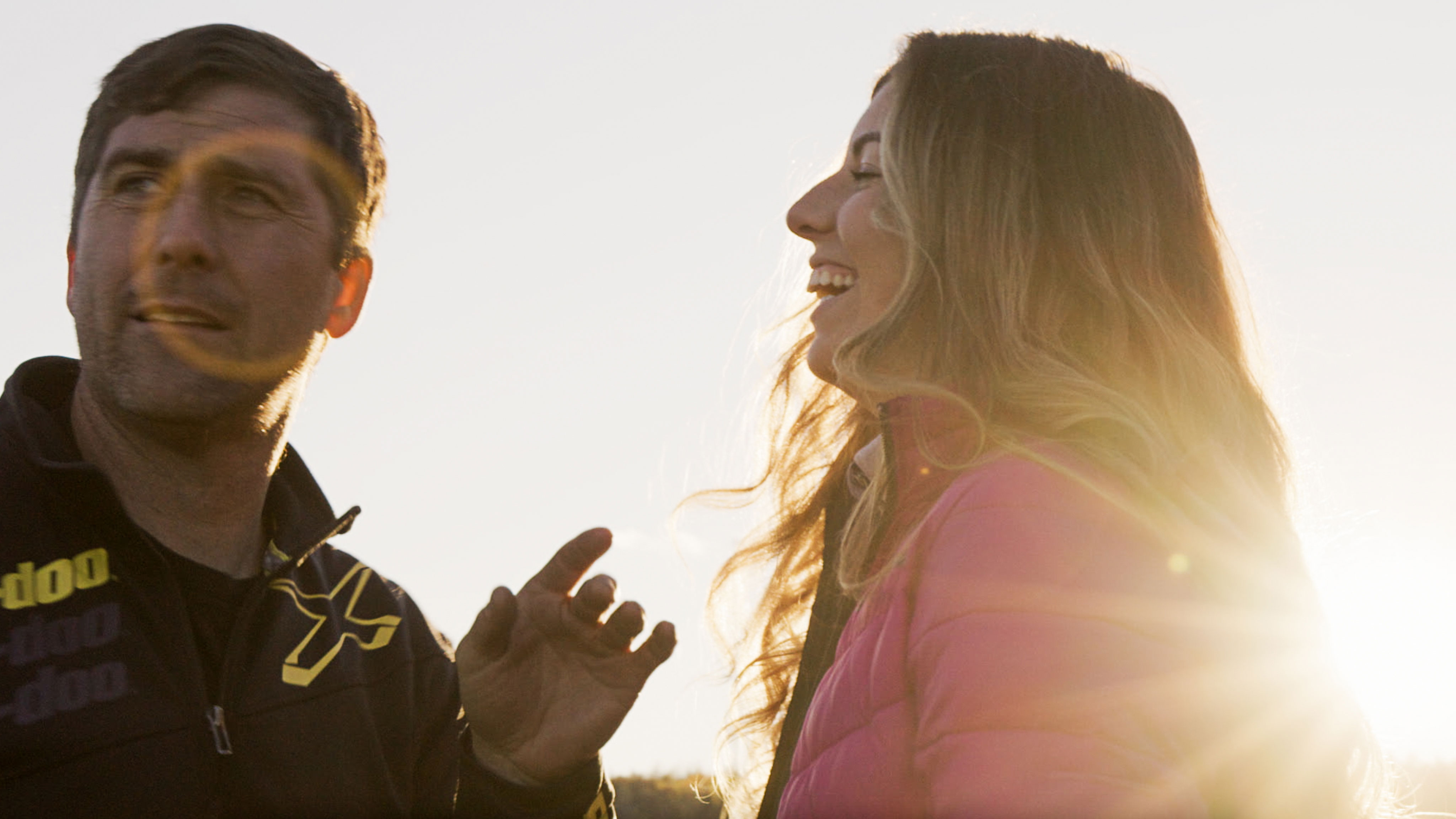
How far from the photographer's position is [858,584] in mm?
2641

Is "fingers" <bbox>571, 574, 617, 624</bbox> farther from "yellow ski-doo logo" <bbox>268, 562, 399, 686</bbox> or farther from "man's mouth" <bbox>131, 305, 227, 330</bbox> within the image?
"man's mouth" <bbox>131, 305, 227, 330</bbox>

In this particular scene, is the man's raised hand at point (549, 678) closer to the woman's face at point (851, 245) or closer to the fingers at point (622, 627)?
the fingers at point (622, 627)

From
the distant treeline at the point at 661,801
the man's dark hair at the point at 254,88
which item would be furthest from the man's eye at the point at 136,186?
the distant treeline at the point at 661,801

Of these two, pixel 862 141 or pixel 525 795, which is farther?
pixel 525 795

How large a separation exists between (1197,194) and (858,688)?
1.69 metres

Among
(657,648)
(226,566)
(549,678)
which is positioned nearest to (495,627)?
(549,678)

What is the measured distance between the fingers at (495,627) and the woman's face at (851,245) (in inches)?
44.9

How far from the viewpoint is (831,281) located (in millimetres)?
3410

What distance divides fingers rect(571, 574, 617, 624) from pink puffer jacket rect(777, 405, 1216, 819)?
1.22 metres

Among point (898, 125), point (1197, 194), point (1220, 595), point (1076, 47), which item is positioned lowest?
point (1220, 595)

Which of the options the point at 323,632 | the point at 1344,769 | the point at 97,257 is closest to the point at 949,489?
the point at 1344,769

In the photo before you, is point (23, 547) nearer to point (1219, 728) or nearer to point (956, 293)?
point (956, 293)

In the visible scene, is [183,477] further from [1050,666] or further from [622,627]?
[1050,666]

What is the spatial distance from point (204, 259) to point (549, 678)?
5.80 feet
